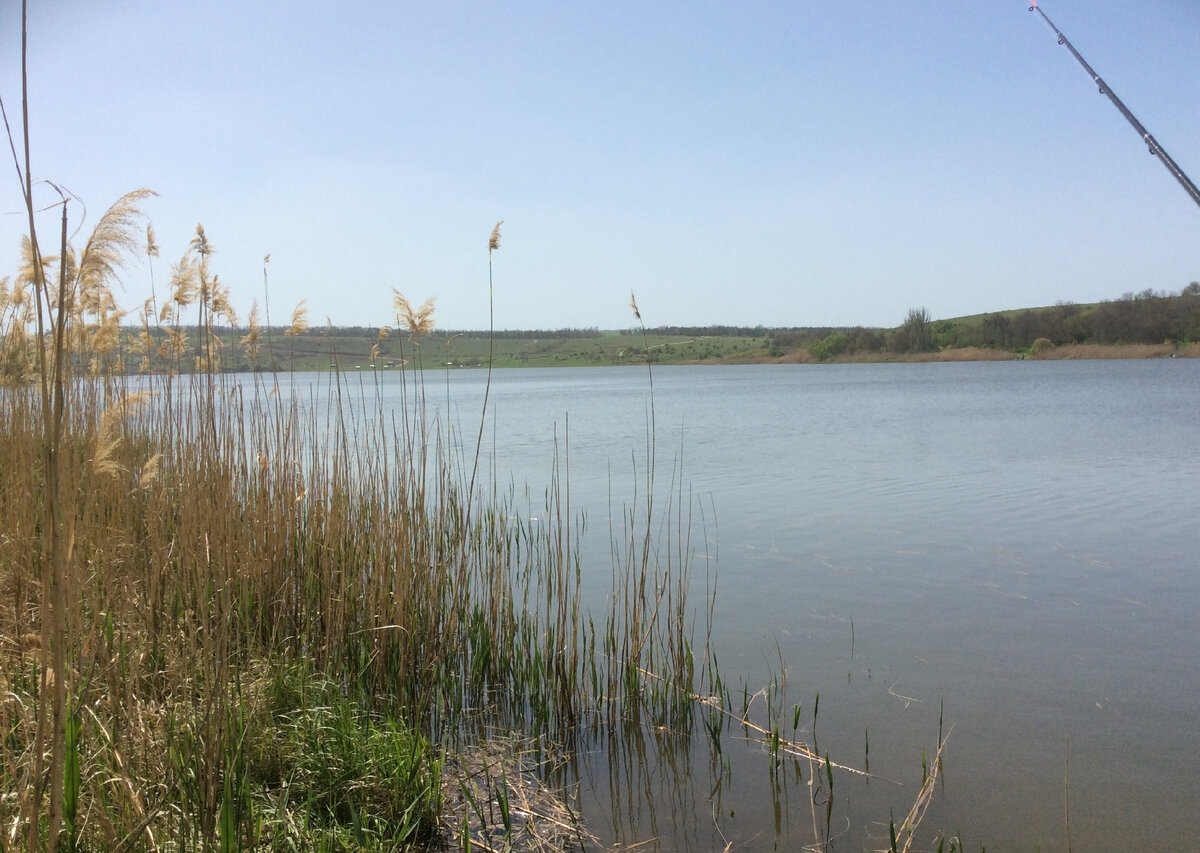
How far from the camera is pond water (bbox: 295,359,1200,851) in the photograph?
10.00 ft

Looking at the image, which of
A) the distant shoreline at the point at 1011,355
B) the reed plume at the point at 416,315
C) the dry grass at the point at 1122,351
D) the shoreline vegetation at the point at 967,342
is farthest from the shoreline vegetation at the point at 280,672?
the distant shoreline at the point at 1011,355

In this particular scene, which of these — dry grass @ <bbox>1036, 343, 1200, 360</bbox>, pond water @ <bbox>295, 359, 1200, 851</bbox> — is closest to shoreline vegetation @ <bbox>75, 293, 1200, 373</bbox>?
dry grass @ <bbox>1036, 343, 1200, 360</bbox>

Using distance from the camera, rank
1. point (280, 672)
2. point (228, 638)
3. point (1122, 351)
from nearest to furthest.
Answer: point (228, 638)
point (280, 672)
point (1122, 351)

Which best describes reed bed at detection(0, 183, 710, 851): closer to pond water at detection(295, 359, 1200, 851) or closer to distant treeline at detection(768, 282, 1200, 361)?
pond water at detection(295, 359, 1200, 851)

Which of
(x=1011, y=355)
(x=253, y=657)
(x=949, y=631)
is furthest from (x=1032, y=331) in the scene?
(x=253, y=657)

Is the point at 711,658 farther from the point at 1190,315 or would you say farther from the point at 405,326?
the point at 1190,315

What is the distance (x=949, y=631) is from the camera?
4.88 m

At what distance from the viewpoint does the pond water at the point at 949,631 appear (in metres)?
3.05

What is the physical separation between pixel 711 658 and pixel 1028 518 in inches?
189

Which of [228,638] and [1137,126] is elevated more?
[1137,126]

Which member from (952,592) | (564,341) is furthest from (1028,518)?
(564,341)

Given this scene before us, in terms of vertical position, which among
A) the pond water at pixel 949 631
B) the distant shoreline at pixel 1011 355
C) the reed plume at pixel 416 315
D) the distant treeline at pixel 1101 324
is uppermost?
the distant treeline at pixel 1101 324

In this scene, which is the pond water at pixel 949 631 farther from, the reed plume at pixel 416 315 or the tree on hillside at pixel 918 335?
the tree on hillside at pixel 918 335

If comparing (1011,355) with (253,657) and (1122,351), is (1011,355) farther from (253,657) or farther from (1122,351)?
(253,657)
